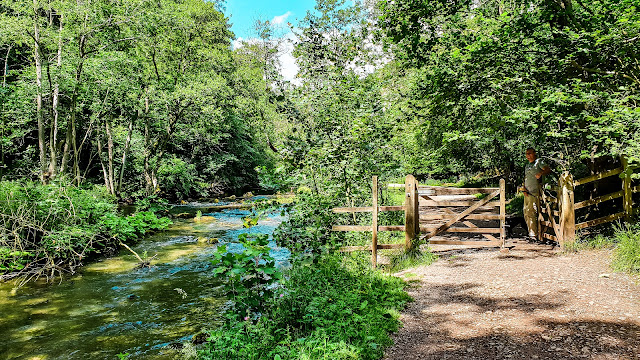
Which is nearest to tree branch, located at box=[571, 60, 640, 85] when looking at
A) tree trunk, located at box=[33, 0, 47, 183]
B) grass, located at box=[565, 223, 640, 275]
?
grass, located at box=[565, 223, 640, 275]

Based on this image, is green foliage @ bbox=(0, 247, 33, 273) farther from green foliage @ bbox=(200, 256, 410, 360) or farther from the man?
the man

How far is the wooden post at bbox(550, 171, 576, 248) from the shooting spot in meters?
8.31

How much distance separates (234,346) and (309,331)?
3.42 feet

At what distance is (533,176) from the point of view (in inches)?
370

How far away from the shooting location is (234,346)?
15.5 feet

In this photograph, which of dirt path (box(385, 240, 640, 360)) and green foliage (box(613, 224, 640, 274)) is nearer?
dirt path (box(385, 240, 640, 360))

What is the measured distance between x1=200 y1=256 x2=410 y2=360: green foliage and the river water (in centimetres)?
211

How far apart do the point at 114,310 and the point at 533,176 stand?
10762 mm

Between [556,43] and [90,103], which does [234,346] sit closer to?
[556,43]

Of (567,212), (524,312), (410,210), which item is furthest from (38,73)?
(567,212)

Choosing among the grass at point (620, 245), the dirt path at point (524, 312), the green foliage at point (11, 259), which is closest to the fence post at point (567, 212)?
the grass at point (620, 245)

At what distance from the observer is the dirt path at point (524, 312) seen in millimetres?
4254

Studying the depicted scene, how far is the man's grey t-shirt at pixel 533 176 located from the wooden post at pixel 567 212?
895 millimetres

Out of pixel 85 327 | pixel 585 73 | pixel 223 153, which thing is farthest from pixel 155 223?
pixel 223 153
